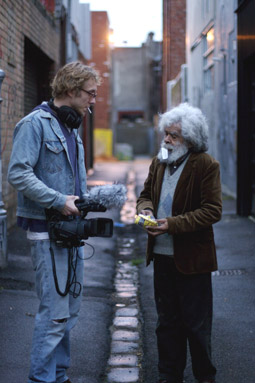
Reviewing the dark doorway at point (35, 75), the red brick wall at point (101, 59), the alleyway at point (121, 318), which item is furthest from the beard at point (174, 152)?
the red brick wall at point (101, 59)

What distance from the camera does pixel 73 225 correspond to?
3643 millimetres

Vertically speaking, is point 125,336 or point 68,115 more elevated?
point 68,115

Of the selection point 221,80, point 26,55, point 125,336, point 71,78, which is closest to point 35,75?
point 26,55

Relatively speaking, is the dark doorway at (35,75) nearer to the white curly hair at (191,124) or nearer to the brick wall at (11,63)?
the brick wall at (11,63)

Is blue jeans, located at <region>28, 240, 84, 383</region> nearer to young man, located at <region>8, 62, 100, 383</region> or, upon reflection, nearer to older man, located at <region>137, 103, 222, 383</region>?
young man, located at <region>8, 62, 100, 383</region>

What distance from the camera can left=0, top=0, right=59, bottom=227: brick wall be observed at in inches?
378

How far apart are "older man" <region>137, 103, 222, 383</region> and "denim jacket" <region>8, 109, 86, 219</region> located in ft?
2.04

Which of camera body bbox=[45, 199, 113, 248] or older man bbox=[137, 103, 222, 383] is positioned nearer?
camera body bbox=[45, 199, 113, 248]

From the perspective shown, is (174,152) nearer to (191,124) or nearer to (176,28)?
(191,124)

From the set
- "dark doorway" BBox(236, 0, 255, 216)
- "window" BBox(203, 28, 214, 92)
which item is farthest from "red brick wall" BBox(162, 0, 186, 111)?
"dark doorway" BBox(236, 0, 255, 216)

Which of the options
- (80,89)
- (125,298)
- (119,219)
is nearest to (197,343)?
(80,89)

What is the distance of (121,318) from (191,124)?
258 centimetres

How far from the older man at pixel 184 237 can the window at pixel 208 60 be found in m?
15.3

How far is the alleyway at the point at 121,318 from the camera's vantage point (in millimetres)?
4555
